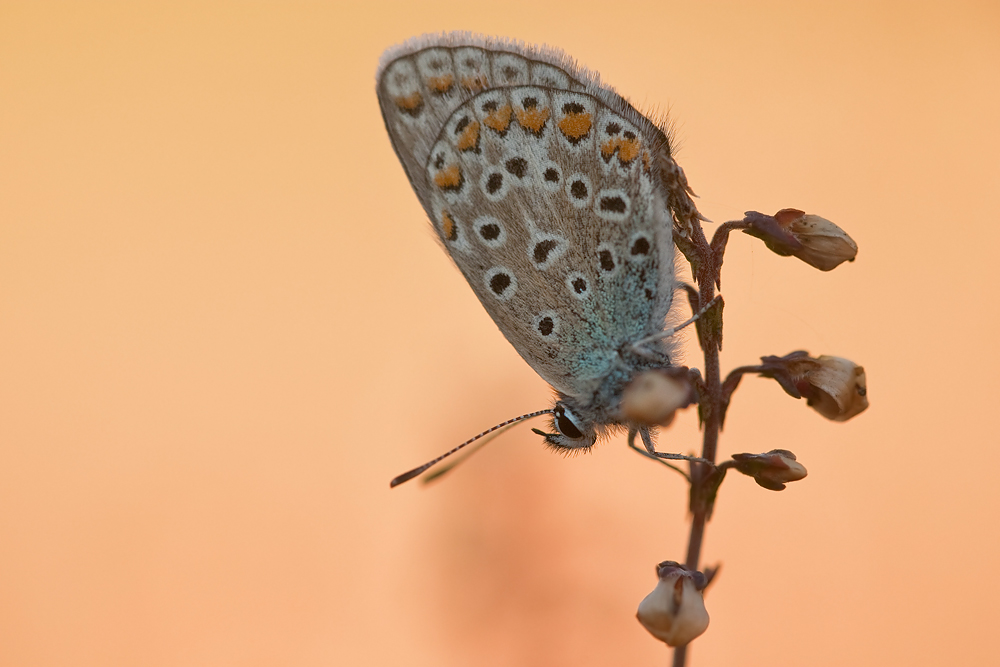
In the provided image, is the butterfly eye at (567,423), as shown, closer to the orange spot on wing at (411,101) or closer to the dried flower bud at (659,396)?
the dried flower bud at (659,396)

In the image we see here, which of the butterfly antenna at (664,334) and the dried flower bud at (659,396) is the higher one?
the butterfly antenna at (664,334)

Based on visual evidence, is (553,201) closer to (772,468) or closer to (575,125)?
(575,125)

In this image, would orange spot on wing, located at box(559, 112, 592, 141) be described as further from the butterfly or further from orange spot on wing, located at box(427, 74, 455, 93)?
orange spot on wing, located at box(427, 74, 455, 93)

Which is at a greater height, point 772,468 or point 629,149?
point 629,149

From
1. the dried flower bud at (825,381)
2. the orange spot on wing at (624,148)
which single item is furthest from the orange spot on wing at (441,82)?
the dried flower bud at (825,381)

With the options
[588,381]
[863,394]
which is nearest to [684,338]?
[588,381]

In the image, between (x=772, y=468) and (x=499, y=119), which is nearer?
(x=772, y=468)

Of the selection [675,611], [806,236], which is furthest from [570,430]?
[806,236]
